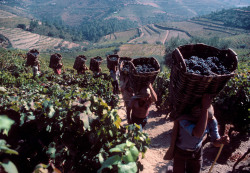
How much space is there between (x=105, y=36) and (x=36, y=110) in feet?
377

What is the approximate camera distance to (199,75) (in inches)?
65.7

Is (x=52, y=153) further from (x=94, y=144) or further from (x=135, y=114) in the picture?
(x=135, y=114)

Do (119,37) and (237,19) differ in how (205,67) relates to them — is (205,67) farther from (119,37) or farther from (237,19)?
(119,37)

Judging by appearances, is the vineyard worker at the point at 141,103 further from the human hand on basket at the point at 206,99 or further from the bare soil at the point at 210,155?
the human hand on basket at the point at 206,99

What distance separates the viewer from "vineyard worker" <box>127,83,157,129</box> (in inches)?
133

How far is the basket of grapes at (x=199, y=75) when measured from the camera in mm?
1718

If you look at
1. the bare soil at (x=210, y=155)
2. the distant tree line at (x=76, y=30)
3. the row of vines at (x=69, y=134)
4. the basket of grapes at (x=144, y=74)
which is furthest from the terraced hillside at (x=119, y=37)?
the row of vines at (x=69, y=134)

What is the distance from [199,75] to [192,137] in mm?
1038

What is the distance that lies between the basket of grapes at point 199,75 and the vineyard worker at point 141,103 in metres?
1.21

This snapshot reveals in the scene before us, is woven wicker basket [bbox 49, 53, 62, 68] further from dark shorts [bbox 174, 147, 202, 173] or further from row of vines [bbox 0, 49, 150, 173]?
dark shorts [bbox 174, 147, 202, 173]

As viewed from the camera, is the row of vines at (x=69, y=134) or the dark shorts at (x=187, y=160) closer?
the row of vines at (x=69, y=134)

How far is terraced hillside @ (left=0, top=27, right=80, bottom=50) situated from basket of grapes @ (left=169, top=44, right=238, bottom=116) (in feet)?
256

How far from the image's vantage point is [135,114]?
11.9 feet

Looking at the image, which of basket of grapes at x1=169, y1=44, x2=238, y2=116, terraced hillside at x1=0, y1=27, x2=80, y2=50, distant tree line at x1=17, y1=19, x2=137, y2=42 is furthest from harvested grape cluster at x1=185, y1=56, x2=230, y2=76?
distant tree line at x1=17, y1=19, x2=137, y2=42
